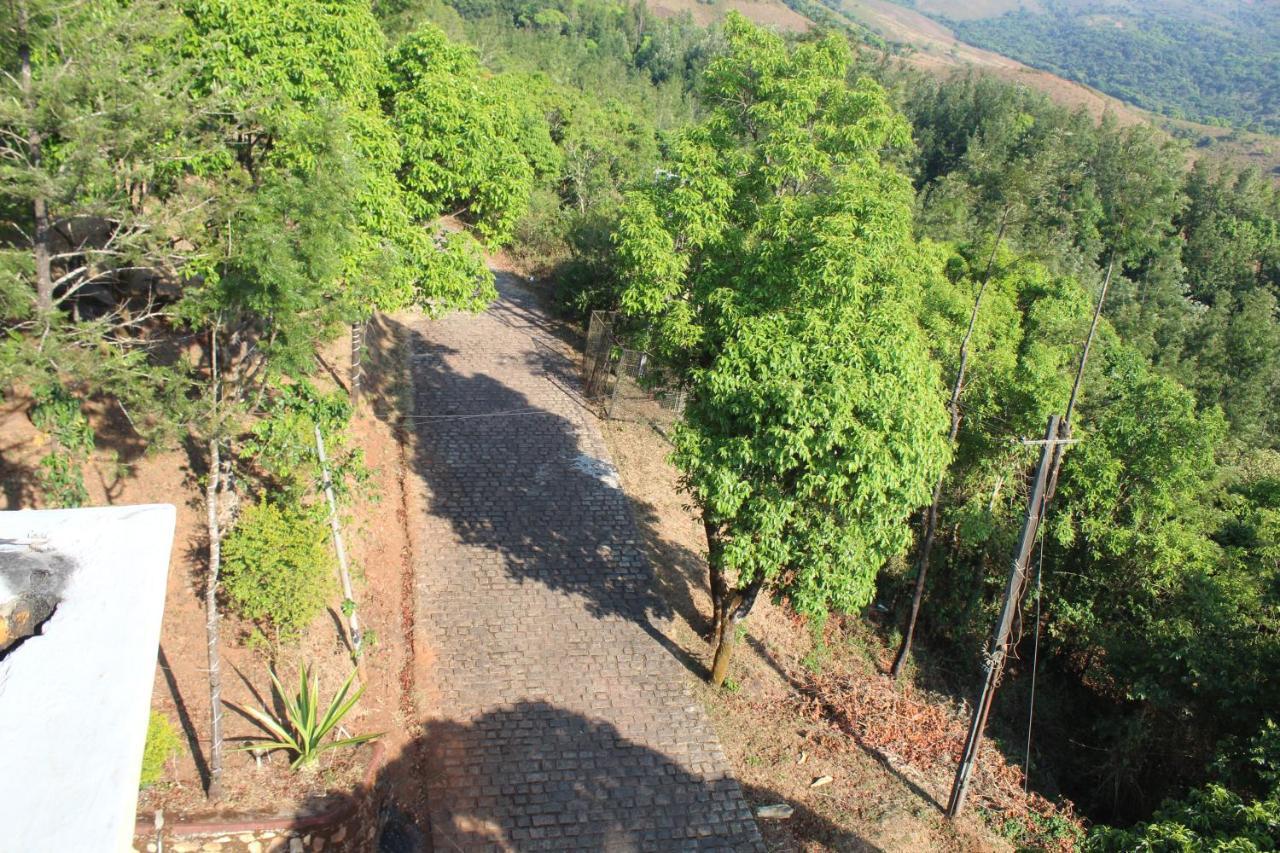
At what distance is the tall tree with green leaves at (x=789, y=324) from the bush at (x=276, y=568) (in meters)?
4.14

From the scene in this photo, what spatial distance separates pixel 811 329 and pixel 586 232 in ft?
44.6

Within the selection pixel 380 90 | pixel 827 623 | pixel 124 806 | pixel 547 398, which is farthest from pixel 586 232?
pixel 124 806

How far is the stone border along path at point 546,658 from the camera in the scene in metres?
8.39

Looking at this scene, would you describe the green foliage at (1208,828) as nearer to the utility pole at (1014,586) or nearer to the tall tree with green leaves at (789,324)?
the utility pole at (1014,586)

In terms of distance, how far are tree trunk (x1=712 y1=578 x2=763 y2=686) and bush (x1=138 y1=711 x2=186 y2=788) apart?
6.09m

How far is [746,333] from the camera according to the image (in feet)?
29.3

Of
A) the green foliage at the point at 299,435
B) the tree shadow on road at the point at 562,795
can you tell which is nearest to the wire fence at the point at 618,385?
the green foliage at the point at 299,435

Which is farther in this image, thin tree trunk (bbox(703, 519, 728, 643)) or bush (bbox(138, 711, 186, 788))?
thin tree trunk (bbox(703, 519, 728, 643))

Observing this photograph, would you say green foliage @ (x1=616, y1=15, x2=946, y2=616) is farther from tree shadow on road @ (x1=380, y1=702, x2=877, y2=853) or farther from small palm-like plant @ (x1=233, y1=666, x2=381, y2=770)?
small palm-like plant @ (x1=233, y1=666, x2=381, y2=770)

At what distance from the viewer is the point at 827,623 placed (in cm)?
1298

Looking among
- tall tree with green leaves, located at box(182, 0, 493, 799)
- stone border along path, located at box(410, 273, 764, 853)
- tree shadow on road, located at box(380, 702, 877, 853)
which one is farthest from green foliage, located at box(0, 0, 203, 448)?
stone border along path, located at box(410, 273, 764, 853)

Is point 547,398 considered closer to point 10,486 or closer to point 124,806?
point 10,486

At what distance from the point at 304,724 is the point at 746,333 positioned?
6.14 m

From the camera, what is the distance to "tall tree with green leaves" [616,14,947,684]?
835 cm
